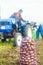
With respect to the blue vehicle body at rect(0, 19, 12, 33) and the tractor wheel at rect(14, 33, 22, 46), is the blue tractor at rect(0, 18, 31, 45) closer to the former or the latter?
the blue vehicle body at rect(0, 19, 12, 33)

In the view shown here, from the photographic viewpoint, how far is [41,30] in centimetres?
1488

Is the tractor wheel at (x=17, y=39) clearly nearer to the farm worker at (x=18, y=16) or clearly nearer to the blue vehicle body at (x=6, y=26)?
the blue vehicle body at (x=6, y=26)

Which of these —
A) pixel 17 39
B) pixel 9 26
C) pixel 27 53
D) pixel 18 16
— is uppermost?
pixel 27 53

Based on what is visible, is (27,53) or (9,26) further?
(9,26)

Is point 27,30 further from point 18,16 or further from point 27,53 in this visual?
point 27,53

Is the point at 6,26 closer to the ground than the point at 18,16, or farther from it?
closer to the ground

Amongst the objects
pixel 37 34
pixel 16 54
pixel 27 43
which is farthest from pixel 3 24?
pixel 27 43

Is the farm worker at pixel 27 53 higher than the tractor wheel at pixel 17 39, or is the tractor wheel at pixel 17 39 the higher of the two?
the farm worker at pixel 27 53

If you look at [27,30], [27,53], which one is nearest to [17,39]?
[27,30]

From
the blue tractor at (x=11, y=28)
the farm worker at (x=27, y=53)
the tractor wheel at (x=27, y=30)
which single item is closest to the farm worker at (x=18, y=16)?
the blue tractor at (x=11, y=28)

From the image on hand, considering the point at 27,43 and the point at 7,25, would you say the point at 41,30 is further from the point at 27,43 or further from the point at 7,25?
the point at 27,43

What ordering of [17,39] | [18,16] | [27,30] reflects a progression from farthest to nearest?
[18,16] → [27,30] → [17,39]

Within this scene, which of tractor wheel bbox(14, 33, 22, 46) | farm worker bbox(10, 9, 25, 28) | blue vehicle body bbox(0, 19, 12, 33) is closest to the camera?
tractor wheel bbox(14, 33, 22, 46)

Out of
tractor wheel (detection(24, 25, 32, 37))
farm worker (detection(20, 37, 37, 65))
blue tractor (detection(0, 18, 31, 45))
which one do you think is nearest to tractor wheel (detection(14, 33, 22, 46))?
blue tractor (detection(0, 18, 31, 45))
